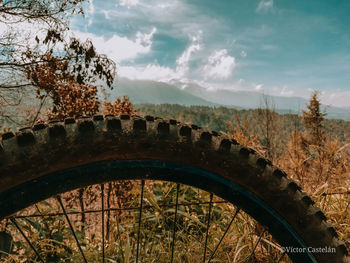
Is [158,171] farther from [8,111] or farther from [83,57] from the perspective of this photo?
[8,111]

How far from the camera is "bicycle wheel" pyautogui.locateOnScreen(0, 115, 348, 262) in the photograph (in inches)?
20.7

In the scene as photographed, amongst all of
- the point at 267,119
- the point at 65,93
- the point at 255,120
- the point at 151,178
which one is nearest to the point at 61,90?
the point at 65,93

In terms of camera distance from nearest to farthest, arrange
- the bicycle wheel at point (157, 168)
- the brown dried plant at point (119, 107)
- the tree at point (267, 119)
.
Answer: the bicycle wheel at point (157, 168)
the brown dried plant at point (119, 107)
the tree at point (267, 119)

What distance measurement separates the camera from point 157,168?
2.15ft

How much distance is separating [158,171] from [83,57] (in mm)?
6132

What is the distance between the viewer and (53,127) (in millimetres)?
529

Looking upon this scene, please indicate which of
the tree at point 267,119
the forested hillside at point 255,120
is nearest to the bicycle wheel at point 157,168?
the forested hillside at point 255,120

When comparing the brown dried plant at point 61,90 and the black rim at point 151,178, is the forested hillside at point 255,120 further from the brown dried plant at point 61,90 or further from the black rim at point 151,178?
the brown dried plant at point 61,90

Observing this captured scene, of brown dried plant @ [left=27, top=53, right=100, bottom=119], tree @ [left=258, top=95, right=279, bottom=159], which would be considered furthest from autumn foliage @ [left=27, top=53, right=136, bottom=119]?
tree @ [left=258, top=95, right=279, bottom=159]

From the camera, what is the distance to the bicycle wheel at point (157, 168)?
1.72 ft

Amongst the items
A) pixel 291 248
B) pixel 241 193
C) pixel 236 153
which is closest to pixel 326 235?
pixel 291 248

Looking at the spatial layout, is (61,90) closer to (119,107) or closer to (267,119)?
(119,107)

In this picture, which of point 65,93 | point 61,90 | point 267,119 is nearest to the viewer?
point 65,93

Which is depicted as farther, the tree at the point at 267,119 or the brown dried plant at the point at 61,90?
the tree at the point at 267,119
